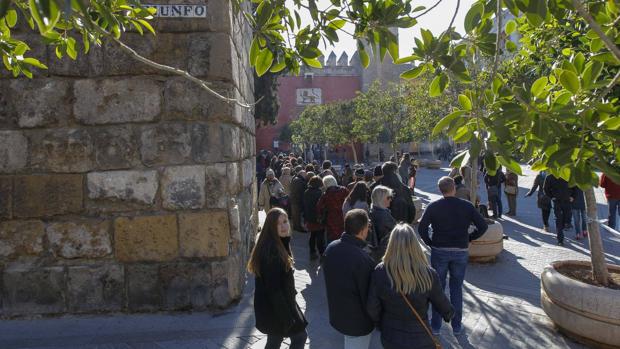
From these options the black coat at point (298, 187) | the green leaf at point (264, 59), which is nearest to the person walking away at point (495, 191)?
the black coat at point (298, 187)

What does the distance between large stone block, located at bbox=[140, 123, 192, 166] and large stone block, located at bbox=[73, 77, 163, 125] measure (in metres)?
0.15

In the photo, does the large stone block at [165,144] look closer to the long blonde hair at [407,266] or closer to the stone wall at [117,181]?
the stone wall at [117,181]

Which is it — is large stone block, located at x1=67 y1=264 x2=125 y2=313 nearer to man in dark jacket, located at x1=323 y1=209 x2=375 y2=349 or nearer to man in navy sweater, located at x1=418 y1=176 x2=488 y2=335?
man in dark jacket, located at x1=323 y1=209 x2=375 y2=349

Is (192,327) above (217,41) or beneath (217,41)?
beneath

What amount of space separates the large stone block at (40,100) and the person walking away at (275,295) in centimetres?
268

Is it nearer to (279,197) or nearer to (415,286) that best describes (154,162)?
(415,286)

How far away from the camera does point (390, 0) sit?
2.45m

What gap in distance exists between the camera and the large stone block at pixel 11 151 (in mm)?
4555

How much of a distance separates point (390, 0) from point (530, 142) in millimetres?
1049

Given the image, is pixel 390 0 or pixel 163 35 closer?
pixel 390 0

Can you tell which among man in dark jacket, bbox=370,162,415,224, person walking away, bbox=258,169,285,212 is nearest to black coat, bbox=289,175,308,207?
person walking away, bbox=258,169,285,212

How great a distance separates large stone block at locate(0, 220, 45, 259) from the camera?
454cm

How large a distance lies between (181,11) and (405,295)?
3576mm

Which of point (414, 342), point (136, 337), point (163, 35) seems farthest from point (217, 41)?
point (414, 342)
